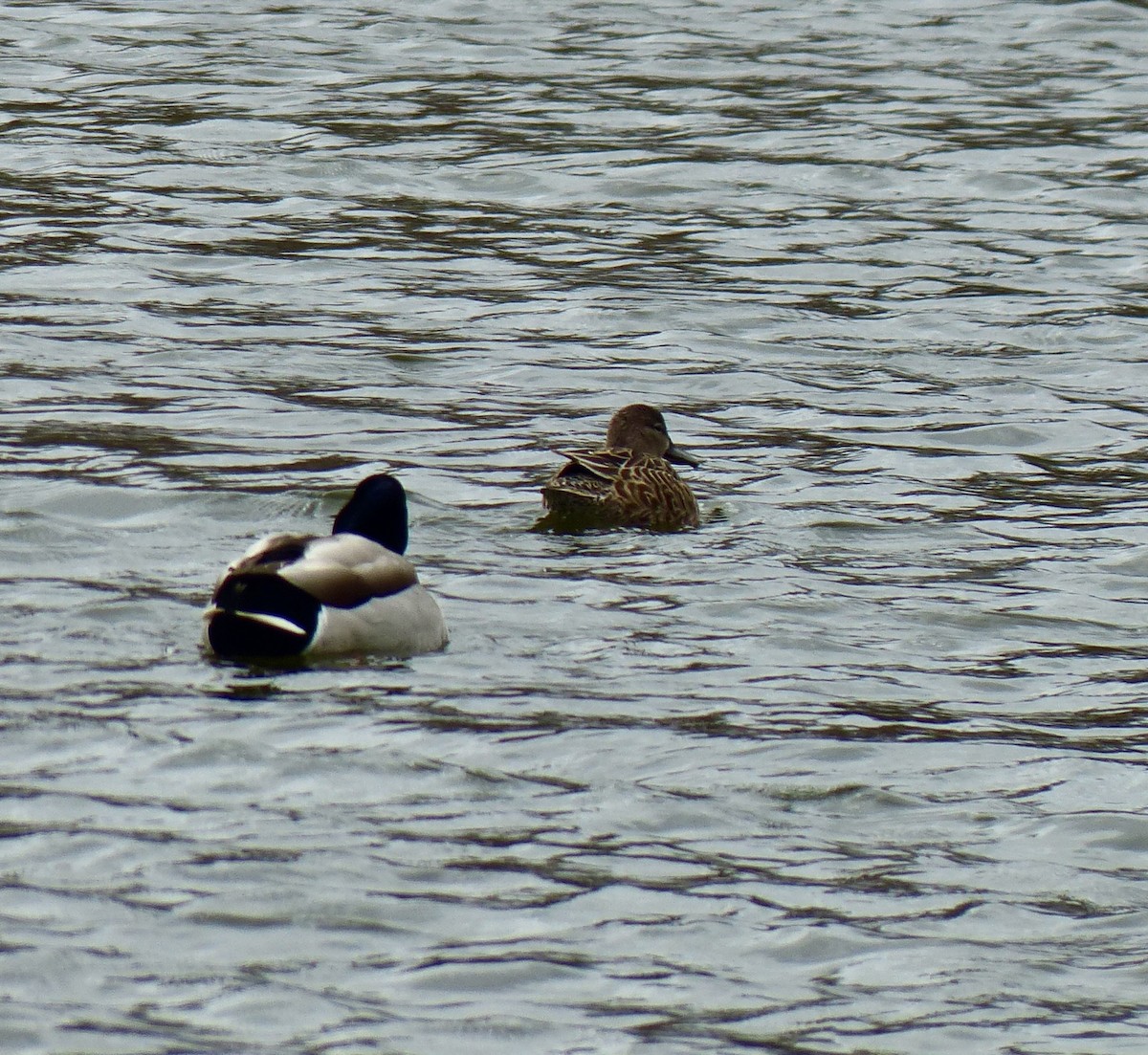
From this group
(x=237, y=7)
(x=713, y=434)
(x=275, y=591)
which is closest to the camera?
(x=275, y=591)

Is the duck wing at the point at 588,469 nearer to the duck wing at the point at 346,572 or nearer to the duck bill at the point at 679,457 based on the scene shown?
the duck bill at the point at 679,457

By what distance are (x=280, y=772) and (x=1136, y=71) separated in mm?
16301

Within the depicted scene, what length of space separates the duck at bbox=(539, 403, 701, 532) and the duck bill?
350 mm

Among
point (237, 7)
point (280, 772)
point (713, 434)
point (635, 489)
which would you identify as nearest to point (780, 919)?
point (280, 772)

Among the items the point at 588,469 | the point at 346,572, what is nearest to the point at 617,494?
the point at 588,469

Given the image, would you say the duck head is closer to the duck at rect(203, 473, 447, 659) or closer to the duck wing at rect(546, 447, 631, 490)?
the duck wing at rect(546, 447, 631, 490)

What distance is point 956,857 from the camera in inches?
274

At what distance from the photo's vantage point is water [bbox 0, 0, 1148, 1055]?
6.08m

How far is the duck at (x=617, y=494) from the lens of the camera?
414 inches

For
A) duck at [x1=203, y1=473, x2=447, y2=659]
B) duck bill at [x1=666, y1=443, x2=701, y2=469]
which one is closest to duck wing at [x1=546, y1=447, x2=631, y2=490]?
duck bill at [x1=666, y1=443, x2=701, y2=469]

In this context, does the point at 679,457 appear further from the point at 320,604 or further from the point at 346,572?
the point at 320,604

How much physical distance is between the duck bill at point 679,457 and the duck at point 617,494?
350 mm

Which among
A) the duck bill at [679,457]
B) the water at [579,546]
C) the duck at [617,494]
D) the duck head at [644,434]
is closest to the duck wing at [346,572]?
the water at [579,546]

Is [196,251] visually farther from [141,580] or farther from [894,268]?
[141,580]
